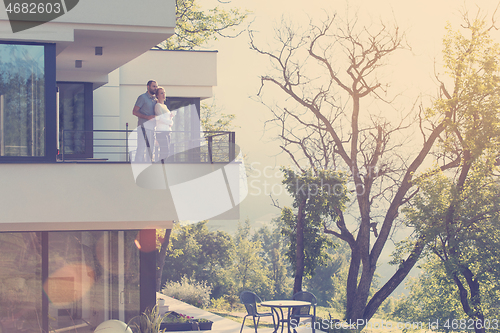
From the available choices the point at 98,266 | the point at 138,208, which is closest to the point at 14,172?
the point at 138,208

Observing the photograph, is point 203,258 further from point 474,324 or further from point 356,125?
point 474,324

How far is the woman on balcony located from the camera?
9.23m

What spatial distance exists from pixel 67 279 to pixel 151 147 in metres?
3.45

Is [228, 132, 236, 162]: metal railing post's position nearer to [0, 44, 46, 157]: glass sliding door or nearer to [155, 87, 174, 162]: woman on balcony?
[155, 87, 174, 162]: woman on balcony

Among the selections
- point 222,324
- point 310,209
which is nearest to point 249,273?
point 310,209

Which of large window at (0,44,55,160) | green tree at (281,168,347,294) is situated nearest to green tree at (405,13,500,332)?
green tree at (281,168,347,294)

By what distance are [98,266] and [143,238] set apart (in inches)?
42.9

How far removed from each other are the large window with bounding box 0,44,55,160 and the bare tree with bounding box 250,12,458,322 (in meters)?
16.3

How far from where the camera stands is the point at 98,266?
10586 millimetres

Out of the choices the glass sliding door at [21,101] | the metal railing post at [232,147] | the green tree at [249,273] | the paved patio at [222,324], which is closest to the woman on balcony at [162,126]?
the metal railing post at [232,147]

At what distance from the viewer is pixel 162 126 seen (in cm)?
938

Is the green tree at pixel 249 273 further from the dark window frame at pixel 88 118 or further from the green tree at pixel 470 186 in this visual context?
the dark window frame at pixel 88 118

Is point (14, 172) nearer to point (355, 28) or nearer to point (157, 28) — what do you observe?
point (157, 28)

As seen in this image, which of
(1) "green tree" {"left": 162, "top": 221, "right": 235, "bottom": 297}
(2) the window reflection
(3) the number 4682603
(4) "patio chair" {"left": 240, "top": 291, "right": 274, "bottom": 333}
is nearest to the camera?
(4) "patio chair" {"left": 240, "top": 291, "right": 274, "bottom": 333}
